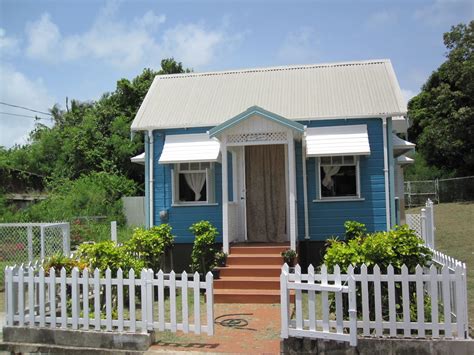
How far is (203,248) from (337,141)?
4066 mm

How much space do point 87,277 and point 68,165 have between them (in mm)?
21074

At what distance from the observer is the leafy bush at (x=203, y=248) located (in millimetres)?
11180

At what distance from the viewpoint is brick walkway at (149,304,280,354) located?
6.59 m

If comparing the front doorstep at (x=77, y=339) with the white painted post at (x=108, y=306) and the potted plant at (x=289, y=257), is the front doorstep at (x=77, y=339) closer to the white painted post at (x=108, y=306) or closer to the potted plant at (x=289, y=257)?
the white painted post at (x=108, y=306)

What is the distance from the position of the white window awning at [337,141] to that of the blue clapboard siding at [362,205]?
0.80ft

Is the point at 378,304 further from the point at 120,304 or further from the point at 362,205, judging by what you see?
the point at 362,205

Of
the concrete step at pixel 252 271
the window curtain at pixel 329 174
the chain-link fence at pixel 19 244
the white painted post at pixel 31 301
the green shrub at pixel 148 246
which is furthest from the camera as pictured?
the window curtain at pixel 329 174

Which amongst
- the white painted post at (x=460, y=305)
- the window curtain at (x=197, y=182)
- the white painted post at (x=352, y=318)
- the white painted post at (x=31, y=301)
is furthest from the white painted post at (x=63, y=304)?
the window curtain at (x=197, y=182)

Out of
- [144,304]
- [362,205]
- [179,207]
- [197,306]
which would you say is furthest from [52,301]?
[362,205]

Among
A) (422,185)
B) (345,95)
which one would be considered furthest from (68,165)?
(422,185)

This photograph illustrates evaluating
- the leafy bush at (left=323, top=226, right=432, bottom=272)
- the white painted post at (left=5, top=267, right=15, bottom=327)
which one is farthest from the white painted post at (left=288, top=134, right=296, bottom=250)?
the white painted post at (left=5, top=267, right=15, bottom=327)

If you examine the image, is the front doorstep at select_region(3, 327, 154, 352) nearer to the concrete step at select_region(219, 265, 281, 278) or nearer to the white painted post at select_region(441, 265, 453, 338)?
the white painted post at select_region(441, 265, 453, 338)

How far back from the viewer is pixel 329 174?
1228 centimetres

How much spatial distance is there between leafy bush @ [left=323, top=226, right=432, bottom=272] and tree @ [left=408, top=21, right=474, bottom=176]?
2570cm
